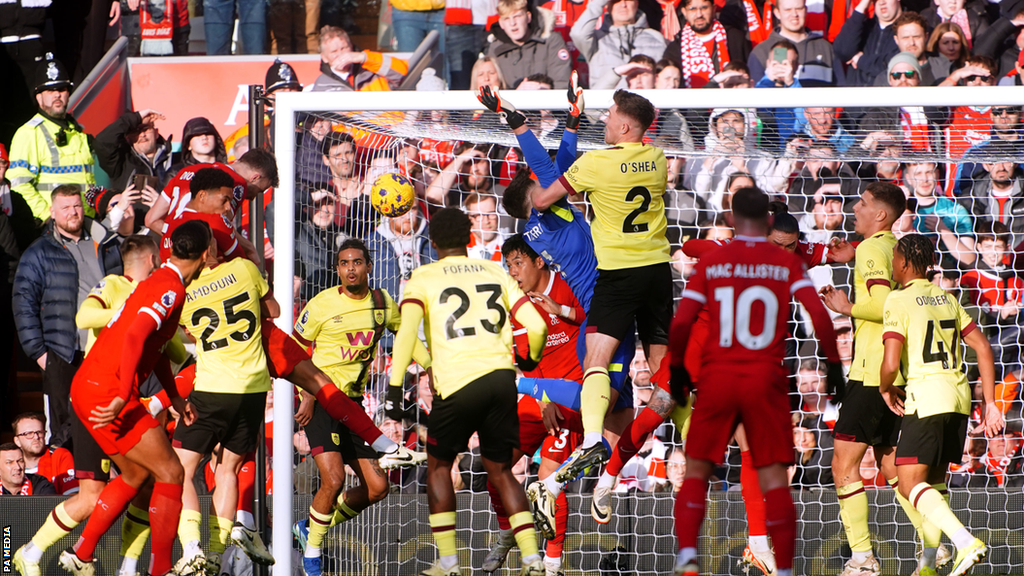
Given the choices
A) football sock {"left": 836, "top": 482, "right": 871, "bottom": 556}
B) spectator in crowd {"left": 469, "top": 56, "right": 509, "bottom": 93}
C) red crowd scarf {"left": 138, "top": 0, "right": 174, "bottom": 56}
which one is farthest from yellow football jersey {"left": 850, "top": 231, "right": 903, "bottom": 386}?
red crowd scarf {"left": 138, "top": 0, "right": 174, "bottom": 56}

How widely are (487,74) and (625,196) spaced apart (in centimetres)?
394

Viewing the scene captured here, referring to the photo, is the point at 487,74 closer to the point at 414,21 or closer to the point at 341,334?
the point at 414,21

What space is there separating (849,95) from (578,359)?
2.36 meters

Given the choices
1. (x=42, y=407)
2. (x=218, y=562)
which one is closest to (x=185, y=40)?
(x=42, y=407)

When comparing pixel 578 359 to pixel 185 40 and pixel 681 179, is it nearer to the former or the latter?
pixel 681 179

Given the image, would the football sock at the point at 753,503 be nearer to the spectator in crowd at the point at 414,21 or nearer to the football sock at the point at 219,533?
the football sock at the point at 219,533

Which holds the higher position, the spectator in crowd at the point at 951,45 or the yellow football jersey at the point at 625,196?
the spectator in crowd at the point at 951,45

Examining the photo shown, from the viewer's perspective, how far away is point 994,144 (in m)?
8.06

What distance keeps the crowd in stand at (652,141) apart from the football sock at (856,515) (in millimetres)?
1699

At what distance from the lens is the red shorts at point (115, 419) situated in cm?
583

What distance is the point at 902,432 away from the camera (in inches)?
255

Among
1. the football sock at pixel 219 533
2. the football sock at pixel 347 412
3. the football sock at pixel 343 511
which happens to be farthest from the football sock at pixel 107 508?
the football sock at pixel 343 511

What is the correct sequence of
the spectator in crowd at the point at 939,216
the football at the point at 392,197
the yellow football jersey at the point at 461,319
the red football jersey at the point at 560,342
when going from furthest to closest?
the spectator in crowd at the point at 939,216
the football at the point at 392,197
the red football jersey at the point at 560,342
the yellow football jersey at the point at 461,319

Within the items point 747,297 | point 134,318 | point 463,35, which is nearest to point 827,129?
point 747,297
